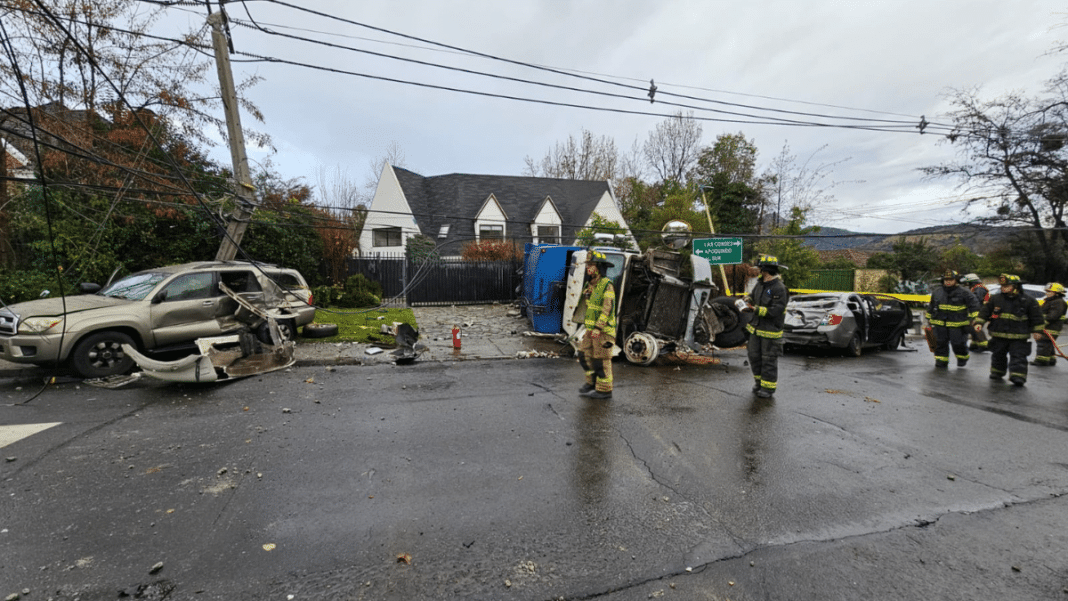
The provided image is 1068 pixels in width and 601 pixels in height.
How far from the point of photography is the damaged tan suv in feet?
19.6

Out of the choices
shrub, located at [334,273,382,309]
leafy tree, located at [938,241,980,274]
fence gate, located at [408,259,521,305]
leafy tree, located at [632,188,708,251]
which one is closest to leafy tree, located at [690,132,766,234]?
leafy tree, located at [632,188,708,251]

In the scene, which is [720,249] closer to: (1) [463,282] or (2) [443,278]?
(1) [463,282]

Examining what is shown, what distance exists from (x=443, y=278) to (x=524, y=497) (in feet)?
46.8

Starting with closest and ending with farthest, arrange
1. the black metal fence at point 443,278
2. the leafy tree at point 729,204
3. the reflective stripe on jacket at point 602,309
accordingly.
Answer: the reflective stripe on jacket at point 602,309 → the black metal fence at point 443,278 → the leafy tree at point 729,204

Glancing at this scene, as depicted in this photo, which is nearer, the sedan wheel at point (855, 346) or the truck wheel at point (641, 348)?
the truck wheel at point (641, 348)

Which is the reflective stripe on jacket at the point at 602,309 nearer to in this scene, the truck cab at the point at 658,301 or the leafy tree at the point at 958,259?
the truck cab at the point at 658,301

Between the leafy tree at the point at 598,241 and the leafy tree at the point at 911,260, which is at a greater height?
the leafy tree at the point at 598,241

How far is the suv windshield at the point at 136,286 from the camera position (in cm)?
695

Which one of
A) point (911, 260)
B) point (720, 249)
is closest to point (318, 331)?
point (720, 249)

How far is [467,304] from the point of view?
56.6 feet

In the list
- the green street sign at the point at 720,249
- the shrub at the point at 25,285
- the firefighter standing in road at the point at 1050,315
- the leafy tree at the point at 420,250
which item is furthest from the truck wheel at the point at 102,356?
the firefighter standing in road at the point at 1050,315

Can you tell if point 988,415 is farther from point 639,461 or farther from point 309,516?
point 309,516

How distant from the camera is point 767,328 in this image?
6.18 m

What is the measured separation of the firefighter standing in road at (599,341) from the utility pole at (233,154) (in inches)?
286
